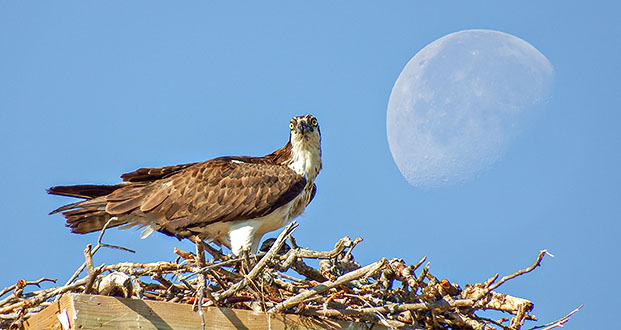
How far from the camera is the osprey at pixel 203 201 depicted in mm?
7688

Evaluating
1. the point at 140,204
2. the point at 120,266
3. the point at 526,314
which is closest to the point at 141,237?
the point at 140,204

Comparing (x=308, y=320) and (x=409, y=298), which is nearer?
(x=308, y=320)

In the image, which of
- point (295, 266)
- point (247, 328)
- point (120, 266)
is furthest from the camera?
point (295, 266)

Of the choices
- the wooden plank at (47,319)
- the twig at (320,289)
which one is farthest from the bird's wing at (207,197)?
the wooden plank at (47,319)

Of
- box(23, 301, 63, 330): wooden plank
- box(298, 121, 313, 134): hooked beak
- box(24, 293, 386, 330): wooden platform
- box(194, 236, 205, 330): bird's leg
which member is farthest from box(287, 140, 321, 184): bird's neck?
box(23, 301, 63, 330): wooden plank

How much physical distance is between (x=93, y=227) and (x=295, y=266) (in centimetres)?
255

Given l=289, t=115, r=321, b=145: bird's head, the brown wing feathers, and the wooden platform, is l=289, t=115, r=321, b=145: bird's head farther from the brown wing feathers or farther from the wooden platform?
the wooden platform

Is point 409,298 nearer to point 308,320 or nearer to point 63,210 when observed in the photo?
point 308,320

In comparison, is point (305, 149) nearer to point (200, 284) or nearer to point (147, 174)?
point (147, 174)

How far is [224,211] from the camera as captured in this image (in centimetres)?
770

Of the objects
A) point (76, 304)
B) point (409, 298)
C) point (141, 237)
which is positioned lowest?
point (76, 304)

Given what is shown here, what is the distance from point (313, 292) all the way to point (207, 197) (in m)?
2.79

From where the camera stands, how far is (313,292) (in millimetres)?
5219

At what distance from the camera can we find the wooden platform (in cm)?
453
